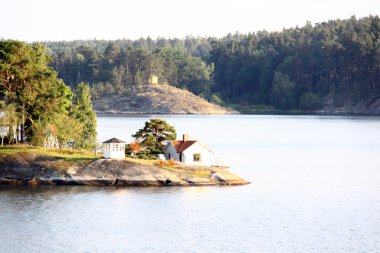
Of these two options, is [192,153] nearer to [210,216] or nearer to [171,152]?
[171,152]

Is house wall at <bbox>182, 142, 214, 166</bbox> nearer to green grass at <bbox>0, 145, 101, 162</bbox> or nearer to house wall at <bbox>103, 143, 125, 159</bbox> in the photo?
house wall at <bbox>103, 143, 125, 159</bbox>

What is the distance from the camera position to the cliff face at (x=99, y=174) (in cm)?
7831

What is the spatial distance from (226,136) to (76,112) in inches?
2373

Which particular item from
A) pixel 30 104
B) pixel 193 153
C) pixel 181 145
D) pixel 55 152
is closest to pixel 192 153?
pixel 193 153

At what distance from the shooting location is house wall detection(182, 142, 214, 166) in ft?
278

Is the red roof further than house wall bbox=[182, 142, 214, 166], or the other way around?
the red roof

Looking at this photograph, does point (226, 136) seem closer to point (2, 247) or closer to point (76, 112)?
point (76, 112)

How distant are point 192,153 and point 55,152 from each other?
1386cm

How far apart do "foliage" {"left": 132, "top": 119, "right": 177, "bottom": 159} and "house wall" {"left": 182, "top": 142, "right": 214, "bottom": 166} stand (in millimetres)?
3468

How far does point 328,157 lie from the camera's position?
118 meters

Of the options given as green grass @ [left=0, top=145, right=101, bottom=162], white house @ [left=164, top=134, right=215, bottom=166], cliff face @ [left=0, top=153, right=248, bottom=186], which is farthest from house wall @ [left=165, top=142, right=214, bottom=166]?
green grass @ [left=0, top=145, right=101, bottom=162]

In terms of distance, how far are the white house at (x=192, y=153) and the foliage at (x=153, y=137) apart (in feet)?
6.56

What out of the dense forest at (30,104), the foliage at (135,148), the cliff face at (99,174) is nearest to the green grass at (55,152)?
the cliff face at (99,174)

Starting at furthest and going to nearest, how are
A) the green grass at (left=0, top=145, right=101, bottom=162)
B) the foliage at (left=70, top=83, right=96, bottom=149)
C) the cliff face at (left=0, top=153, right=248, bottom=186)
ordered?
the foliage at (left=70, top=83, right=96, bottom=149) < the green grass at (left=0, top=145, right=101, bottom=162) < the cliff face at (left=0, top=153, right=248, bottom=186)
